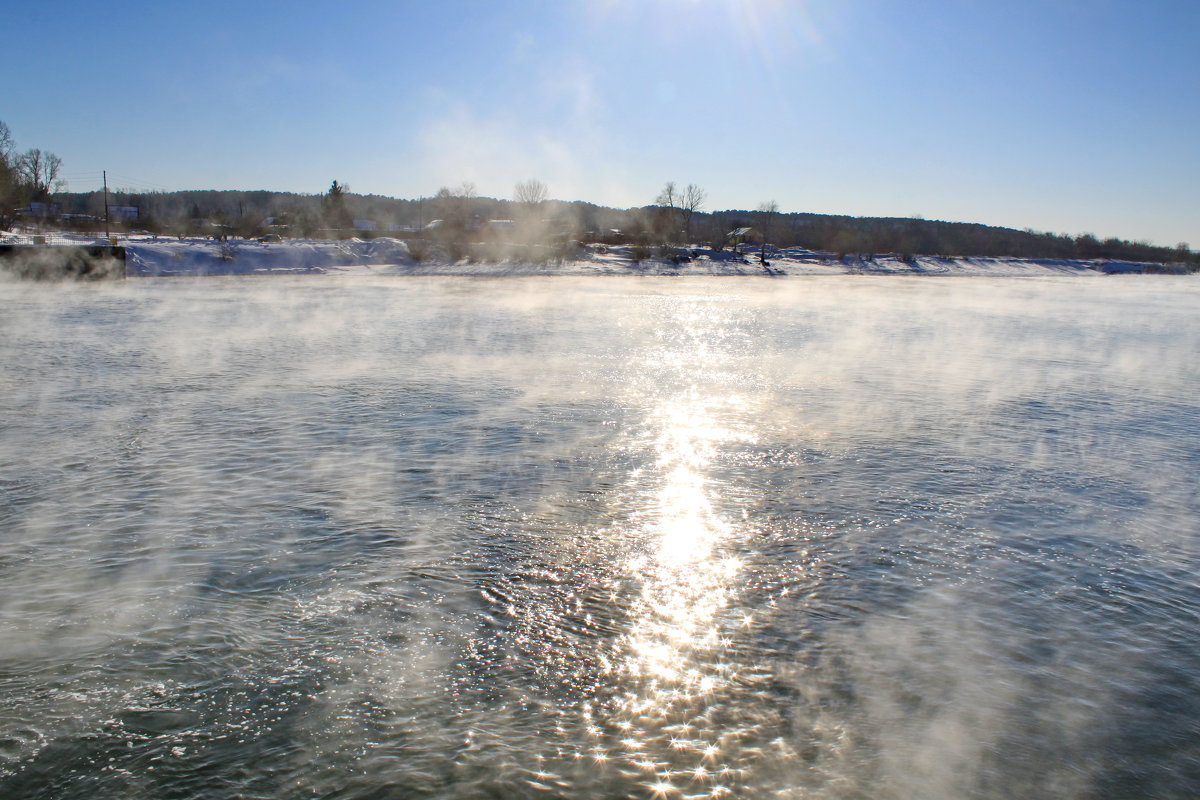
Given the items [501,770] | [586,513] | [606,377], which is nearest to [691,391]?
[606,377]

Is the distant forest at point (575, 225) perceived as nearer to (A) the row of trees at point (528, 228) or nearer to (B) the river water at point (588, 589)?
(A) the row of trees at point (528, 228)

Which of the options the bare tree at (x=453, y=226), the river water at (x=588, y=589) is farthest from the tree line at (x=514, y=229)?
the river water at (x=588, y=589)

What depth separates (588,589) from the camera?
12.2 ft

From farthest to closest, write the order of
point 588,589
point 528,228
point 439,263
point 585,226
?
1. point 585,226
2. point 528,228
3. point 439,263
4. point 588,589

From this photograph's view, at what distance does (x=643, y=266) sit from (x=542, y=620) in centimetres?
3912

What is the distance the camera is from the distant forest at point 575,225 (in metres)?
57.3

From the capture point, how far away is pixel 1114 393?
8820 millimetres

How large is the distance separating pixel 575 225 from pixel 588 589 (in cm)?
6845

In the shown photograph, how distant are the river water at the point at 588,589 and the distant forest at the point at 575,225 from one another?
40.8 metres

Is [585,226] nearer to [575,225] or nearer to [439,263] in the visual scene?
[575,225]

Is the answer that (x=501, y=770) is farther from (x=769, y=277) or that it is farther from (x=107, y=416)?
(x=769, y=277)

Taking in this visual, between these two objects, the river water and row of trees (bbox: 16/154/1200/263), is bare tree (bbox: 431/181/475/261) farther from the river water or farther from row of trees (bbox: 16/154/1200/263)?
Answer: the river water

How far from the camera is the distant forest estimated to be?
188ft

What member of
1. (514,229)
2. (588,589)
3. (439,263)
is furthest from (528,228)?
(588,589)
